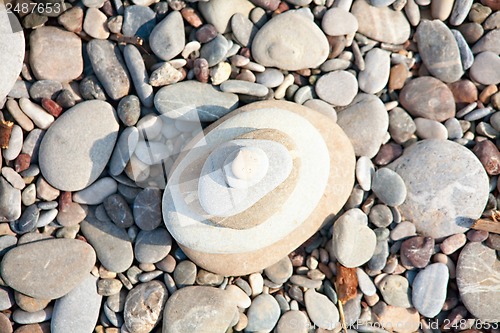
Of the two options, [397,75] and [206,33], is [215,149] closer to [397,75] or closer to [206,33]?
[206,33]

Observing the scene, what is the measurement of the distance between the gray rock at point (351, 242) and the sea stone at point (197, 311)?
75cm

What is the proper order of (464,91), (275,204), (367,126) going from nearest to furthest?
1. (275,204)
2. (367,126)
3. (464,91)

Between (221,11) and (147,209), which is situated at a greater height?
(221,11)

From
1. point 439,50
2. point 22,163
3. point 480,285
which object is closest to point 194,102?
point 22,163

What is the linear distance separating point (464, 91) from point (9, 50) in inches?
118

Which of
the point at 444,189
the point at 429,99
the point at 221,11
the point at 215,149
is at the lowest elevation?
the point at 444,189

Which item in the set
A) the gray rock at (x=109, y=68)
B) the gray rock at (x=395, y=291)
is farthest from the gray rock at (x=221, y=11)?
the gray rock at (x=395, y=291)

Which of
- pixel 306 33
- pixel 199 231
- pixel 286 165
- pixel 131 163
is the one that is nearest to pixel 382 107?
pixel 306 33

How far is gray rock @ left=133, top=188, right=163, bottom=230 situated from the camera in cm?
311

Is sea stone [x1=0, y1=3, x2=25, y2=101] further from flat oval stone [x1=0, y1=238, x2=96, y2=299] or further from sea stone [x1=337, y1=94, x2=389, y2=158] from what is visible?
sea stone [x1=337, y1=94, x2=389, y2=158]

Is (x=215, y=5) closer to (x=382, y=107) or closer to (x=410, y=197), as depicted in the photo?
(x=382, y=107)

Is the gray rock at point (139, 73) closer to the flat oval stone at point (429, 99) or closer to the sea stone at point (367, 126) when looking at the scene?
the sea stone at point (367, 126)

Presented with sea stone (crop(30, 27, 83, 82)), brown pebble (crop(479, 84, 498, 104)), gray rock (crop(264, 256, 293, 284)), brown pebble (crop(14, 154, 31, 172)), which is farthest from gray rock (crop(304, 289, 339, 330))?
sea stone (crop(30, 27, 83, 82))

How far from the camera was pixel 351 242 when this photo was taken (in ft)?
10.1
